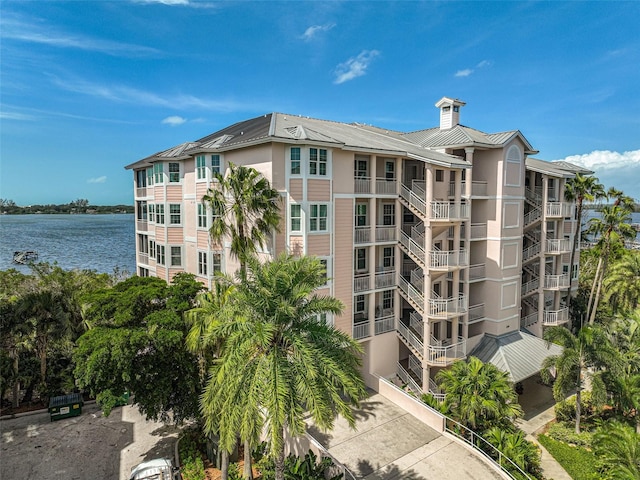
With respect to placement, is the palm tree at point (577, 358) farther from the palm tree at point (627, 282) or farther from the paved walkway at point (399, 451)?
the palm tree at point (627, 282)

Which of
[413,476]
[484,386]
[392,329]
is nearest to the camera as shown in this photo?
[413,476]

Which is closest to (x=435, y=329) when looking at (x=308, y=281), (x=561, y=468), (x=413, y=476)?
(x=561, y=468)

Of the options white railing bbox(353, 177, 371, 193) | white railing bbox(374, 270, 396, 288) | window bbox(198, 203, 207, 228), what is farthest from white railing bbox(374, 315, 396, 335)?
window bbox(198, 203, 207, 228)

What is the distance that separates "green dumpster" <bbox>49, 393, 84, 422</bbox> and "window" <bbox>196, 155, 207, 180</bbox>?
1395cm

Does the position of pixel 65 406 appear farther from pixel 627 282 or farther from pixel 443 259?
pixel 627 282

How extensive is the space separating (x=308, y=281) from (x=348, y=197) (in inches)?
410

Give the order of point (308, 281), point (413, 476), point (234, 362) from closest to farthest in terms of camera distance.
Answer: point (234, 362) < point (308, 281) < point (413, 476)

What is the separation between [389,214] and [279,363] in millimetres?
15334

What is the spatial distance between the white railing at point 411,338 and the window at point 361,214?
6577mm

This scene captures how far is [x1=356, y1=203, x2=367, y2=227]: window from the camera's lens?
2270cm

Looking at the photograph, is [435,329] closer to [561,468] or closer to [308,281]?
[561,468]

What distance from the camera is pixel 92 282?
2483 centimetres

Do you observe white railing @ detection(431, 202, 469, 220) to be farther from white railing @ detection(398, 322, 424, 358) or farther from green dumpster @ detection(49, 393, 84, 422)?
green dumpster @ detection(49, 393, 84, 422)

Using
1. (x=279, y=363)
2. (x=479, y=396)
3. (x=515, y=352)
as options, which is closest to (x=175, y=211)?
(x=279, y=363)
